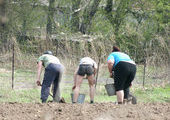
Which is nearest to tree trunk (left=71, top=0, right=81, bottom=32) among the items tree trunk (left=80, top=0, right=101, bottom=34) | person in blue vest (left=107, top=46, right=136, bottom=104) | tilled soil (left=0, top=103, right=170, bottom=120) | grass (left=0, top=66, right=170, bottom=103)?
tree trunk (left=80, top=0, right=101, bottom=34)

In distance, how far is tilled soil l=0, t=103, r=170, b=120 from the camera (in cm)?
447

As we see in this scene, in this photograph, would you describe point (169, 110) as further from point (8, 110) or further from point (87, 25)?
point (87, 25)

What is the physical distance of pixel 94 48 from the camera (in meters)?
11.5

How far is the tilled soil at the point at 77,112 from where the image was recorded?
447cm

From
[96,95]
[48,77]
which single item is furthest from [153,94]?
[48,77]

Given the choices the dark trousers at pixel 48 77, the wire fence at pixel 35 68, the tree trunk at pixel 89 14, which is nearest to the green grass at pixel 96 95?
the wire fence at pixel 35 68

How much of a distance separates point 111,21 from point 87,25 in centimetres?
155

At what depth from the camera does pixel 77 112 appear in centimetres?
480

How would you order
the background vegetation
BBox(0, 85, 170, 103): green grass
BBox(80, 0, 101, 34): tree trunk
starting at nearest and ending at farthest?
BBox(0, 85, 170, 103): green grass, the background vegetation, BBox(80, 0, 101, 34): tree trunk

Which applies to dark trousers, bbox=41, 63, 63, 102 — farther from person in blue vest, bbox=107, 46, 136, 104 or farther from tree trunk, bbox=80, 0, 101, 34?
tree trunk, bbox=80, 0, 101, 34

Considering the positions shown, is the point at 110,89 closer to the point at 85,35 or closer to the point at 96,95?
the point at 96,95

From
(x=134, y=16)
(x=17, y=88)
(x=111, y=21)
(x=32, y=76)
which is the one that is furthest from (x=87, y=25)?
(x=17, y=88)

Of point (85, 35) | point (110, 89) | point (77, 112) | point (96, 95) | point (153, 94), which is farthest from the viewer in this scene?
point (85, 35)

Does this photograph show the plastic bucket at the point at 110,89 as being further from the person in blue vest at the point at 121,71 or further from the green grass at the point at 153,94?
the green grass at the point at 153,94
